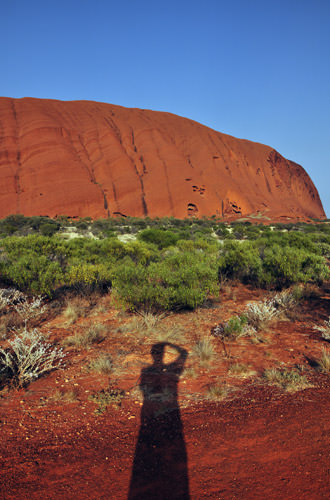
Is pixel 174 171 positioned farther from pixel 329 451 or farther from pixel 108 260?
pixel 329 451

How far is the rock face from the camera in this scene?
44.7m

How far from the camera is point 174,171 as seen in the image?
5303 centimetres

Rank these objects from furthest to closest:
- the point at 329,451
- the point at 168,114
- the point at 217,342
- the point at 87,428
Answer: the point at 168,114 < the point at 217,342 < the point at 87,428 < the point at 329,451

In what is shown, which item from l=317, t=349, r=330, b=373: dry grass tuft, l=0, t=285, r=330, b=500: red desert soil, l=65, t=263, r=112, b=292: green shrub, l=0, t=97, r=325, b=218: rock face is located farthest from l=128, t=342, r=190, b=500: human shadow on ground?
l=0, t=97, r=325, b=218: rock face

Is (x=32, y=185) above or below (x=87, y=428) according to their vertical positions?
above

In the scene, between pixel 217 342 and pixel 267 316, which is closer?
pixel 217 342

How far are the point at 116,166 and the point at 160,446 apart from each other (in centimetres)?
5249

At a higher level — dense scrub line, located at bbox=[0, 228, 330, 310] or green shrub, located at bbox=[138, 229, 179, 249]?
green shrub, located at bbox=[138, 229, 179, 249]

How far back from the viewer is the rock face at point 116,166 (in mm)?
44656

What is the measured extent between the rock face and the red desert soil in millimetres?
42756

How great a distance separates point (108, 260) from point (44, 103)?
199 ft

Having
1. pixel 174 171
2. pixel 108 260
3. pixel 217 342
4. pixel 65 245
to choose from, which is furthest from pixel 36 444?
pixel 174 171

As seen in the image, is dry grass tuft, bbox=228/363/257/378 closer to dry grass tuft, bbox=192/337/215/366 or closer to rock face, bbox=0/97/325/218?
dry grass tuft, bbox=192/337/215/366

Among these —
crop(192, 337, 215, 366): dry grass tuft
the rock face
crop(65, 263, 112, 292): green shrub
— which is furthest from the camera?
the rock face
